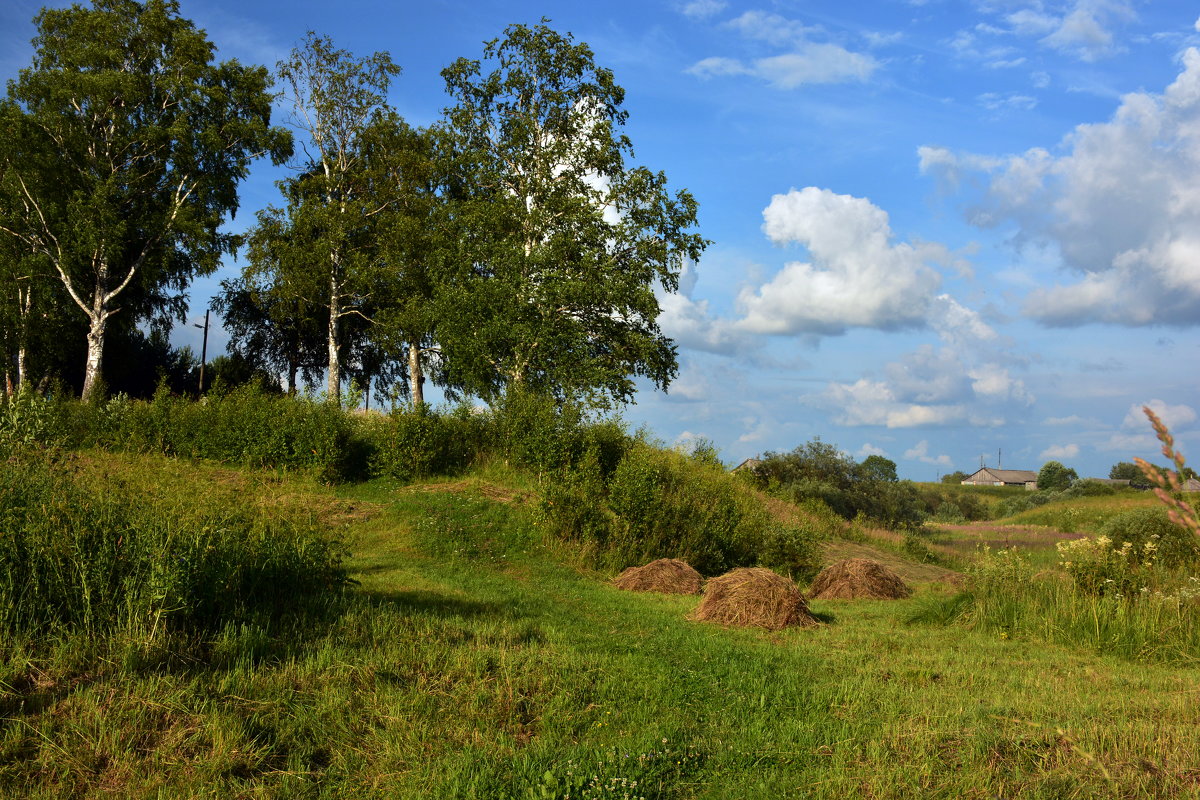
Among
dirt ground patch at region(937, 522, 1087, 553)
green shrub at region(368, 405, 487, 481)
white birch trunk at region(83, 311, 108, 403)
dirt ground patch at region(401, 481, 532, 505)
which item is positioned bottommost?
dirt ground patch at region(937, 522, 1087, 553)

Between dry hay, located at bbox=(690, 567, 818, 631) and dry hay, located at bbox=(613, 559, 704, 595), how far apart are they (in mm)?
2190

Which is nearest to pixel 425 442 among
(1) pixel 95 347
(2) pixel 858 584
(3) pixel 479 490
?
(3) pixel 479 490

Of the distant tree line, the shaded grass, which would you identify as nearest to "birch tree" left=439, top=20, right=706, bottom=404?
the distant tree line

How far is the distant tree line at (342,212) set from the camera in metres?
26.1

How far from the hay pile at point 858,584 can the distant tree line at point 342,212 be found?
11797 millimetres

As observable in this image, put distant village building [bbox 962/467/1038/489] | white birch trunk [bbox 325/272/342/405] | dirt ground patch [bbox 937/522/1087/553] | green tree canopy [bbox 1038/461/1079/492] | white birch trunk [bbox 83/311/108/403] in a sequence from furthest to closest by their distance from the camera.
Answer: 1. distant village building [bbox 962/467/1038/489]
2. green tree canopy [bbox 1038/461/1079/492]
3. white birch trunk [bbox 325/272/342/405]
4. white birch trunk [bbox 83/311/108/403]
5. dirt ground patch [bbox 937/522/1087/553]

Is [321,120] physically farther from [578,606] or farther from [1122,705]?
[1122,705]

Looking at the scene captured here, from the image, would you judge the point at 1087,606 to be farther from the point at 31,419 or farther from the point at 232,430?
the point at 31,419

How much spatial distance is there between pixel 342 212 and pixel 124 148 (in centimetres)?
839

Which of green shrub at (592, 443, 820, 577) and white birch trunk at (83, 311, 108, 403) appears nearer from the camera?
green shrub at (592, 443, 820, 577)

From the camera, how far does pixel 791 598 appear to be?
35.1ft

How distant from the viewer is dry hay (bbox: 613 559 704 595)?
13312 mm

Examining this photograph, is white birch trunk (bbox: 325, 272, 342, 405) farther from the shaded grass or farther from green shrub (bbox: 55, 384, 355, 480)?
the shaded grass

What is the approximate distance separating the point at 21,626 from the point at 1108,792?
8.01 metres
